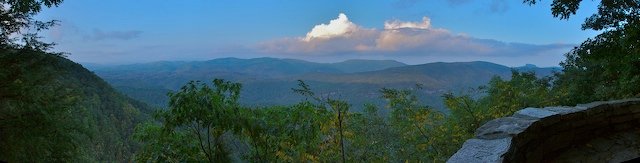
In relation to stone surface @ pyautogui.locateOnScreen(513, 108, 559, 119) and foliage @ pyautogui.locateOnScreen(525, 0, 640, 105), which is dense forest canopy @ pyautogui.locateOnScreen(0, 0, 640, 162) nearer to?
foliage @ pyautogui.locateOnScreen(525, 0, 640, 105)

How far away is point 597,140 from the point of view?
4.02m

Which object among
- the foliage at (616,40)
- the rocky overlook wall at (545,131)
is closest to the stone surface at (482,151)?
the rocky overlook wall at (545,131)

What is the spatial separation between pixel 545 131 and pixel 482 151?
0.85m

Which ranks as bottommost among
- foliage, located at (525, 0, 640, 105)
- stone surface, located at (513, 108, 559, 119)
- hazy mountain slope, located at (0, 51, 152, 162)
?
hazy mountain slope, located at (0, 51, 152, 162)

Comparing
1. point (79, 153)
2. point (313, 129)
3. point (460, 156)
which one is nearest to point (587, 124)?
point (460, 156)

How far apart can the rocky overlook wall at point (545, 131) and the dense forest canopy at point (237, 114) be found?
6.95 feet

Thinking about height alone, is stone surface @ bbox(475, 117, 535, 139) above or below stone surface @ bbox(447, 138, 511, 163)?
above

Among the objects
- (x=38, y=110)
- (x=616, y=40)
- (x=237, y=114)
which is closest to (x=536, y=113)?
(x=237, y=114)

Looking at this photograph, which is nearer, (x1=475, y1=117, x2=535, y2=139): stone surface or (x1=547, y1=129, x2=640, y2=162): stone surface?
(x1=475, y1=117, x2=535, y2=139): stone surface

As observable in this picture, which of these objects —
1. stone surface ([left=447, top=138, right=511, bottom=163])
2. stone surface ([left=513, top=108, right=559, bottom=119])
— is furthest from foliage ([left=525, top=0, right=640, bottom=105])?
stone surface ([left=447, top=138, right=511, bottom=163])

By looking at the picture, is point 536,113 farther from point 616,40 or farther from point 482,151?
point 616,40

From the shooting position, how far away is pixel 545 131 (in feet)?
12.0

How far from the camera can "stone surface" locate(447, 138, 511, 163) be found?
3.02m

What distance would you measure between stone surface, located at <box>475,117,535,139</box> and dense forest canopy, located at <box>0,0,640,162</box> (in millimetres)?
2037
